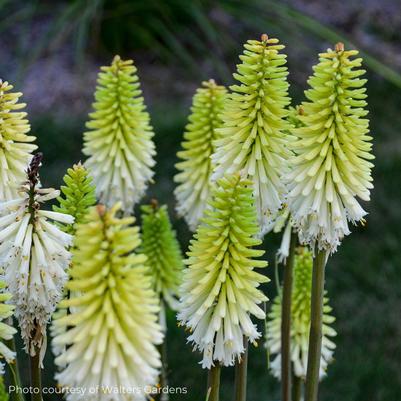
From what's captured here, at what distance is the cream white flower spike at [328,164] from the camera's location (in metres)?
2.68

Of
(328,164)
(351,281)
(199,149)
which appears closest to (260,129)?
(328,164)

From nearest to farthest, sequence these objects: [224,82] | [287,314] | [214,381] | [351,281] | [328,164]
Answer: [214,381] < [328,164] < [287,314] < [351,281] < [224,82]

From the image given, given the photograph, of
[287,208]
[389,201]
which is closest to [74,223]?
[287,208]

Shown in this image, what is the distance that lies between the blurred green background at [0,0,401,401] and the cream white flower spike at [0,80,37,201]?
1956 mm

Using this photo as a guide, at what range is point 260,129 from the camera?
9.41 feet

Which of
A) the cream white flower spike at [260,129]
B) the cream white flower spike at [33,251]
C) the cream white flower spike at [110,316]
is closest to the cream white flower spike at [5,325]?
the cream white flower spike at [33,251]

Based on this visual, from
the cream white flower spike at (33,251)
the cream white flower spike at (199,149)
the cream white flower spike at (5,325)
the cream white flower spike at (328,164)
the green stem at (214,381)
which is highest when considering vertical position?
the cream white flower spike at (199,149)

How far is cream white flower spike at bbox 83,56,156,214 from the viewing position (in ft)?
11.0

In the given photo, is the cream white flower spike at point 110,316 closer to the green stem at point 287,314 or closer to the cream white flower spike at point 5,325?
the cream white flower spike at point 5,325

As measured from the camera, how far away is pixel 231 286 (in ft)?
8.18

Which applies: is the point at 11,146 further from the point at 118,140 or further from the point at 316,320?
the point at 316,320

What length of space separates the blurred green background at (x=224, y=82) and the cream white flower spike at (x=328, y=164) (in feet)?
6.97

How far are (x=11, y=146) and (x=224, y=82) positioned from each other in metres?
3.94

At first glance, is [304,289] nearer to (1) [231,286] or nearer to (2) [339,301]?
(1) [231,286]
